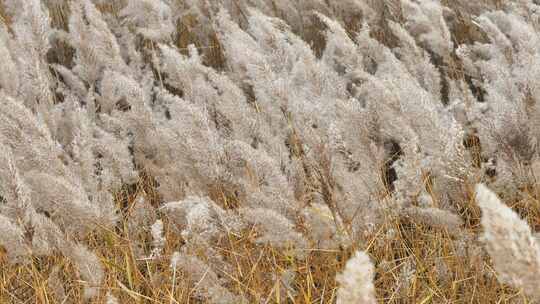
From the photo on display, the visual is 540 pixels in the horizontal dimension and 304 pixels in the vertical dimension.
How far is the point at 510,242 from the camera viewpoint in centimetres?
73

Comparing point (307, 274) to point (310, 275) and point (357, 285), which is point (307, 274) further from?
point (357, 285)

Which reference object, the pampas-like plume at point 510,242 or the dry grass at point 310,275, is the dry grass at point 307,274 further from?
the pampas-like plume at point 510,242

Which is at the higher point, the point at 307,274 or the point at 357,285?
the point at 357,285

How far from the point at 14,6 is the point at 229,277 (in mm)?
2790

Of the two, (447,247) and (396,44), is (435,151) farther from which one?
(396,44)

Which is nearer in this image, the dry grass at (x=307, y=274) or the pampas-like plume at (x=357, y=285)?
the pampas-like plume at (x=357, y=285)

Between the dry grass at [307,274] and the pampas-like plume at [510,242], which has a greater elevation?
the pampas-like plume at [510,242]

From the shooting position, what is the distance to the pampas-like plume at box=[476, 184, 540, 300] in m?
0.73

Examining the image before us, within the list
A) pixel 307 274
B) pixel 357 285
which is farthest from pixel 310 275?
pixel 357 285

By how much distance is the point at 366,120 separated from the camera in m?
1.73

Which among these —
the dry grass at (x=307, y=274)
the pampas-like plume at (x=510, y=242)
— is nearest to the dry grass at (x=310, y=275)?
the dry grass at (x=307, y=274)

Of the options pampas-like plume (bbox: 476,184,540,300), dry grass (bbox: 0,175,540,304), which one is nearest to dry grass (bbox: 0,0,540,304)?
dry grass (bbox: 0,175,540,304)

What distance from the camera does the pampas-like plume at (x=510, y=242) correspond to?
0.73 m

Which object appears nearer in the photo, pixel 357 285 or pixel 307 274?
pixel 357 285
